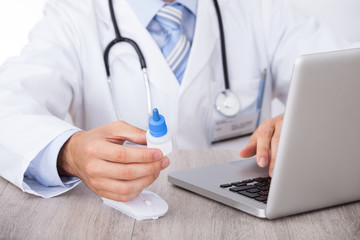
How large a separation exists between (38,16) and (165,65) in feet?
4.66

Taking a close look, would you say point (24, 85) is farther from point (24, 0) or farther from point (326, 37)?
point (24, 0)

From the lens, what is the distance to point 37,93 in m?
1.11

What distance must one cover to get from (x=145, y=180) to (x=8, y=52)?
2.05 metres

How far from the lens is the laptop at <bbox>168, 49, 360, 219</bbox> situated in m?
0.58

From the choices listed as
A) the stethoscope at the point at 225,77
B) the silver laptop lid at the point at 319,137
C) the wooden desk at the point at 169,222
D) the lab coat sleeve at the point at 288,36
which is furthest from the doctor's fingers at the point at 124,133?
the lab coat sleeve at the point at 288,36

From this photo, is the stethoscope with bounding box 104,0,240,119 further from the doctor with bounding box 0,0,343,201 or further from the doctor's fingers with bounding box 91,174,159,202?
the doctor's fingers with bounding box 91,174,159,202

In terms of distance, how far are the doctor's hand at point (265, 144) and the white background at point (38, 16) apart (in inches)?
58.2

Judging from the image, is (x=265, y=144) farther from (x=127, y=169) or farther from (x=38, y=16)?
(x=38, y=16)

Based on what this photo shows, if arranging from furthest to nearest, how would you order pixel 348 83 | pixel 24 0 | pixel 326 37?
1. pixel 24 0
2. pixel 326 37
3. pixel 348 83

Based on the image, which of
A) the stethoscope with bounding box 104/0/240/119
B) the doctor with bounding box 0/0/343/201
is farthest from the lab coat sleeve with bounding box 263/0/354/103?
the stethoscope with bounding box 104/0/240/119

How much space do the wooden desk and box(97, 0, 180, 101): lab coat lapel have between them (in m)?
0.53

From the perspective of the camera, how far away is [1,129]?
0.91 meters

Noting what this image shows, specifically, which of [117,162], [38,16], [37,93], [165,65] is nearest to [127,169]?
[117,162]

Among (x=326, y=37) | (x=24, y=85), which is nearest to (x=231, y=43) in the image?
(x=326, y=37)
